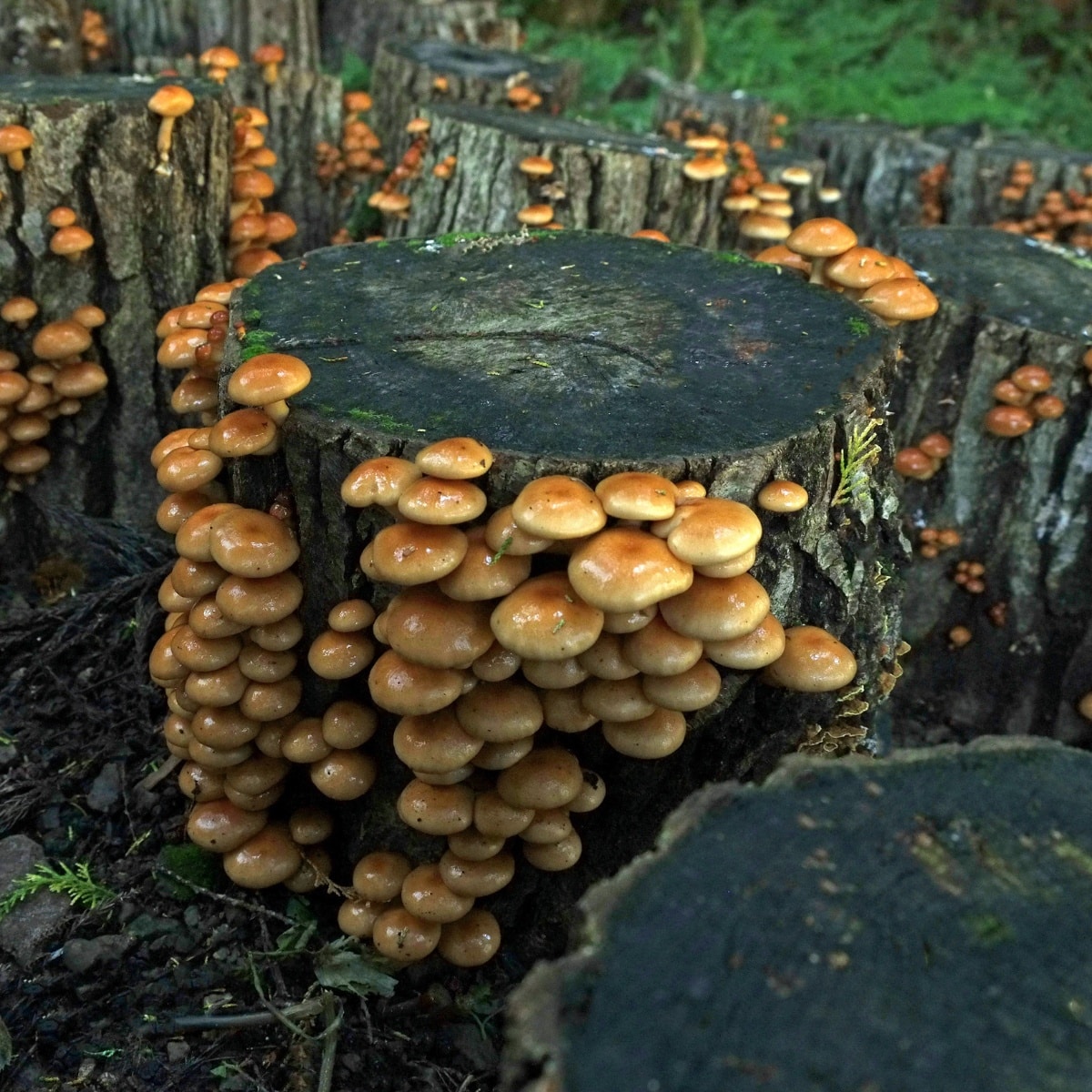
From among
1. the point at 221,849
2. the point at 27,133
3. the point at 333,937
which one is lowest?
the point at 333,937

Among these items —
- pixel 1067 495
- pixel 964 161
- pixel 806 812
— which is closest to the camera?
pixel 806 812

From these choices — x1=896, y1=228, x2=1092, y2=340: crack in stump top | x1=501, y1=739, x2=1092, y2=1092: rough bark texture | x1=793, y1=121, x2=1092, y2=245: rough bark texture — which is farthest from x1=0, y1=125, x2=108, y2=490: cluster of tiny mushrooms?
x1=793, y1=121, x2=1092, y2=245: rough bark texture

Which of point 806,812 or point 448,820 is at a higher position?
point 806,812

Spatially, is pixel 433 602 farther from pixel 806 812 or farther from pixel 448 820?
pixel 806 812

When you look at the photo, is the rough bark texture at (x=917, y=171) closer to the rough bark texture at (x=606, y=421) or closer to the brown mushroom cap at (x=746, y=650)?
the rough bark texture at (x=606, y=421)

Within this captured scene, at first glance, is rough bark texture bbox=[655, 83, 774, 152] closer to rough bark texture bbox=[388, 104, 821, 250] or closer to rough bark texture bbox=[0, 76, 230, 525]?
rough bark texture bbox=[388, 104, 821, 250]

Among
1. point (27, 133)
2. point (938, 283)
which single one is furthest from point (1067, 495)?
point (27, 133)

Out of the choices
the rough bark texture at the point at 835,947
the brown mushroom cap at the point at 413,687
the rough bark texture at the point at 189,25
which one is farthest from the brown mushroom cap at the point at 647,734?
the rough bark texture at the point at 189,25
